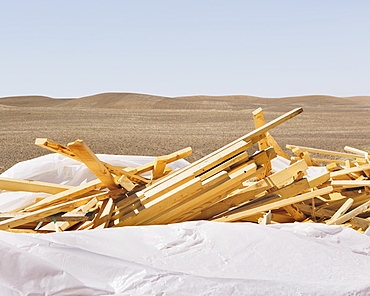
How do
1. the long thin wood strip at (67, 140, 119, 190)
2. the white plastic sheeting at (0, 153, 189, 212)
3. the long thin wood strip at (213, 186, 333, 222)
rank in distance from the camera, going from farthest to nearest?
the white plastic sheeting at (0, 153, 189, 212) → the long thin wood strip at (213, 186, 333, 222) → the long thin wood strip at (67, 140, 119, 190)

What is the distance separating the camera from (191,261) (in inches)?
85.4

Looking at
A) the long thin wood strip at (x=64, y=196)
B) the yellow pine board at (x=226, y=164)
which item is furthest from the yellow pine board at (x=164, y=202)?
the long thin wood strip at (x=64, y=196)

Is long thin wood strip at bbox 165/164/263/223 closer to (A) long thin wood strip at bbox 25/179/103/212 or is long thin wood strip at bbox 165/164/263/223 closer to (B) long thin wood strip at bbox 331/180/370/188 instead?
(A) long thin wood strip at bbox 25/179/103/212

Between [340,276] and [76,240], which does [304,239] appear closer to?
[340,276]

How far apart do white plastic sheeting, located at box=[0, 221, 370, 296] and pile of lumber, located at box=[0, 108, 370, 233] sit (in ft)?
1.39

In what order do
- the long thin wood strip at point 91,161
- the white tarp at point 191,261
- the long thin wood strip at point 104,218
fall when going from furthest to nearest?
the long thin wood strip at point 104,218
the long thin wood strip at point 91,161
the white tarp at point 191,261

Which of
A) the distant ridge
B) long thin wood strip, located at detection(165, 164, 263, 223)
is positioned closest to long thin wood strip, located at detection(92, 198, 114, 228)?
long thin wood strip, located at detection(165, 164, 263, 223)

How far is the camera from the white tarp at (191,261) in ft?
6.13

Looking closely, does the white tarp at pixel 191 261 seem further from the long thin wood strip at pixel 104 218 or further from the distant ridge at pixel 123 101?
the distant ridge at pixel 123 101

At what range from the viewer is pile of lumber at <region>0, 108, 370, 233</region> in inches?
112

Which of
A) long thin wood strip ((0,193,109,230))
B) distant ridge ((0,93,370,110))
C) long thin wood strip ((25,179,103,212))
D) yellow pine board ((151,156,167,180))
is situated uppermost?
distant ridge ((0,93,370,110))

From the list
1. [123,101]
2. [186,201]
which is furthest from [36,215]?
[123,101]

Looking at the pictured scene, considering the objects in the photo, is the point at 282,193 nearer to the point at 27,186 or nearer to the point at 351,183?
the point at 351,183

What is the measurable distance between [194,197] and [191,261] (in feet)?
2.49
